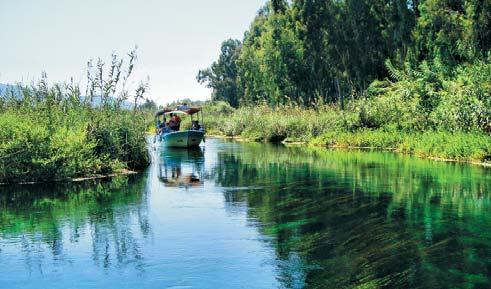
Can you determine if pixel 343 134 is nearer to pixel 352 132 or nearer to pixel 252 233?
pixel 352 132

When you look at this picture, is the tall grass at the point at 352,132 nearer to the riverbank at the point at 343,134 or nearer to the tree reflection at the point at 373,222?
the riverbank at the point at 343,134

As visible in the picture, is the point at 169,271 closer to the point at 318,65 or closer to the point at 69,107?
the point at 69,107

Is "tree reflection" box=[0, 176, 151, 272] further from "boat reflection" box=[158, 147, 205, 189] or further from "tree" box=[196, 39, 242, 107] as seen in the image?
"tree" box=[196, 39, 242, 107]

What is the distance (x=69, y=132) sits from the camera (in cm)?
2197

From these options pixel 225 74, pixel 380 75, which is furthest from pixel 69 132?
pixel 225 74

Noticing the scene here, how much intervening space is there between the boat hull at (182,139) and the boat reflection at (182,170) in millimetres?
2036

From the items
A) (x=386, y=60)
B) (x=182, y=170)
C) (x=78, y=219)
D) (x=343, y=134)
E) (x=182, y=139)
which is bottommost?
(x=78, y=219)

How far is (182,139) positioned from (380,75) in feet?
77.7

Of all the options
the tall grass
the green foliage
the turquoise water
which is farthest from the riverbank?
the turquoise water

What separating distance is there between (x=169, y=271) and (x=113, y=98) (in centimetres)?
1734

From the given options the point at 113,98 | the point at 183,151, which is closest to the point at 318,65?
the point at 183,151

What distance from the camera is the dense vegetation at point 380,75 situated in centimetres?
3116

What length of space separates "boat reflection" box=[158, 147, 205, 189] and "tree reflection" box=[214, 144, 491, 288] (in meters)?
1.02

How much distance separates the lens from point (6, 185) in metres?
20.4
